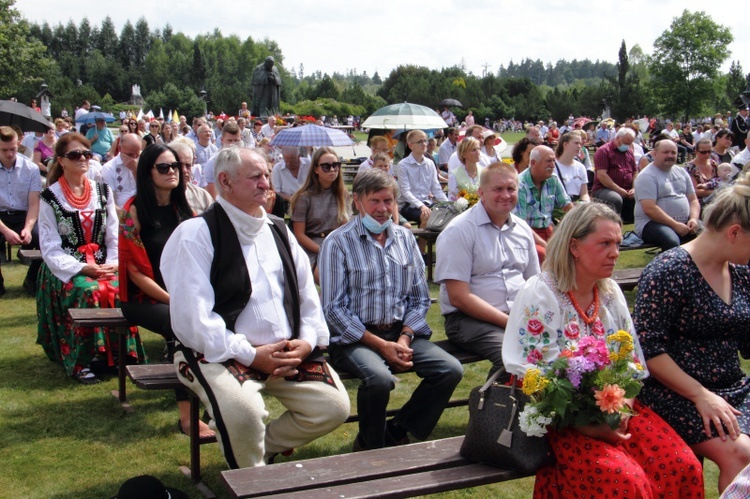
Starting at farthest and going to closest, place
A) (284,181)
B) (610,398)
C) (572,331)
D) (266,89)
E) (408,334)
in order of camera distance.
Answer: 1. (266,89)
2. (284,181)
3. (408,334)
4. (572,331)
5. (610,398)

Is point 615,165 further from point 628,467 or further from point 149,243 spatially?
point 628,467

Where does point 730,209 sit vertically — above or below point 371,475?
above

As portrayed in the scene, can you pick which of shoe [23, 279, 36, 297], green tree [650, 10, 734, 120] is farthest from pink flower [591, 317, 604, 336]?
green tree [650, 10, 734, 120]

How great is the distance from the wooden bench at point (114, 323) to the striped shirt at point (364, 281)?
1535 millimetres

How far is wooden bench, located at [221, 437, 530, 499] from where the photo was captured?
289 centimetres

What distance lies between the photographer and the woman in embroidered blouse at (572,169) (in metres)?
9.18

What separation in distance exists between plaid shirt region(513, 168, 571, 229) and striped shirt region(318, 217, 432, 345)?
9.16 ft

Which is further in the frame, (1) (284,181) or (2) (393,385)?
(1) (284,181)

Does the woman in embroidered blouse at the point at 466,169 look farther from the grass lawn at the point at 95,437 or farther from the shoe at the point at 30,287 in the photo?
the shoe at the point at 30,287

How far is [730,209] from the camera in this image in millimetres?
3473

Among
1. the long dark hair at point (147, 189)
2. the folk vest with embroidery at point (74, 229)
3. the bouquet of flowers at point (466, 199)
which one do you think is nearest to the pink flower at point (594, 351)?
the long dark hair at point (147, 189)

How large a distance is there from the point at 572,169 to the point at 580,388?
666 cm

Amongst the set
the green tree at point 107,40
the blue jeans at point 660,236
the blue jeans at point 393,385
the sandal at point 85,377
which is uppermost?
the green tree at point 107,40

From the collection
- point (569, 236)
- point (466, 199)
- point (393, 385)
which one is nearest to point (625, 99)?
point (466, 199)
